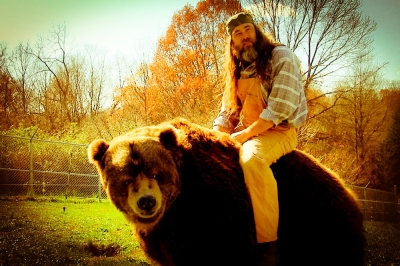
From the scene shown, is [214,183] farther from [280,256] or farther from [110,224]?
[110,224]

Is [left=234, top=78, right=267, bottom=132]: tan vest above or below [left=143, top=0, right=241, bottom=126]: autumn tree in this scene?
below

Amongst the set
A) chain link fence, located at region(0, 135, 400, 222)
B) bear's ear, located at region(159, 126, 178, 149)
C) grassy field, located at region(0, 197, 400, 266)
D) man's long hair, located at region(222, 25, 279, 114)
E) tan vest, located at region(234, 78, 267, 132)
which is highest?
man's long hair, located at region(222, 25, 279, 114)

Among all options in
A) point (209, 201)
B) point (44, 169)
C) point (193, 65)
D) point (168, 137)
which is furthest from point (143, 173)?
point (44, 169)

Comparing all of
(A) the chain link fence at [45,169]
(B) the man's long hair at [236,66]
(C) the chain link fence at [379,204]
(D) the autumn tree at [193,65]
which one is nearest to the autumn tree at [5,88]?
(A) the chain link fence at [45,169]

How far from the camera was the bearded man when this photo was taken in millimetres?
2121

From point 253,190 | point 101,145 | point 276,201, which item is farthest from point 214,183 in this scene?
point 101,145

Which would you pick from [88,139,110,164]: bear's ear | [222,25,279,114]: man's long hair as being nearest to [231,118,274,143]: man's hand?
[222,25,279,114]: man's long hair

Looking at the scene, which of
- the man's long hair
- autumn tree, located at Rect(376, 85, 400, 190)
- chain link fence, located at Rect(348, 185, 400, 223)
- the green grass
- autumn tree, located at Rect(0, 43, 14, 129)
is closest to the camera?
the man's long hair

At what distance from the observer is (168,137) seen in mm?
2176

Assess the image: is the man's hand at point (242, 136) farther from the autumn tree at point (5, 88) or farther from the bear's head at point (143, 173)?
the autumn tree at point (5, 88)

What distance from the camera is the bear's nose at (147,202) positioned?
196 cm

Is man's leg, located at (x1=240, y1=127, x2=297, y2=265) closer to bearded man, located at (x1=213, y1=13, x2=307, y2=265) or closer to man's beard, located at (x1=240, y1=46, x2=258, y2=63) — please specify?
bearded man, located at (x1=213, y1=13, x2=307, y2=265)

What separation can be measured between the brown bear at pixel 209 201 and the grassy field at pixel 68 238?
2.40m

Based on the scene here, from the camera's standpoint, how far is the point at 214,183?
6.96 feet
